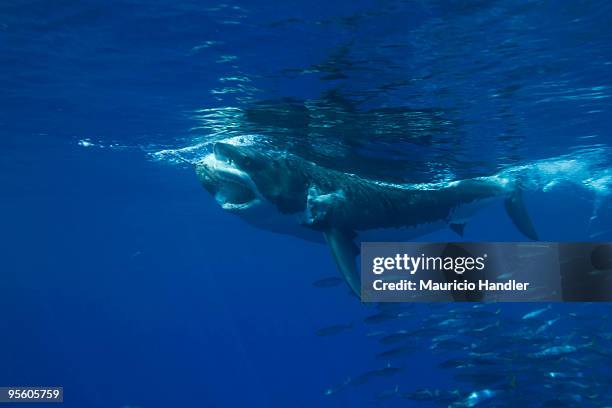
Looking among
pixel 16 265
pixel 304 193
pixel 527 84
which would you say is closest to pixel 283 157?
pixel 304 193

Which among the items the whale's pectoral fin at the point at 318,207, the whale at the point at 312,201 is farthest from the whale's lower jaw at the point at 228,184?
the whale's pectoral fin at the point at 318,207

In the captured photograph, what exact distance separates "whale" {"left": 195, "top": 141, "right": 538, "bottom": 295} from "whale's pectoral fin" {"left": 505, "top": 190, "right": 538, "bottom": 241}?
8.93ft

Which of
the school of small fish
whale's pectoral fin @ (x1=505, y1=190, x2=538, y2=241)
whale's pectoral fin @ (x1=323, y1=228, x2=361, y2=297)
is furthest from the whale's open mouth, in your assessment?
whale's pectoral fin @ (x1=505, y1=190, x2=538, y2=241)

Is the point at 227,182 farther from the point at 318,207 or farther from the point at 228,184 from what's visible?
the point at 318,207

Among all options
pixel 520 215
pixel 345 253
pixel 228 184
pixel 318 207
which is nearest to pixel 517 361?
pixel 520 215

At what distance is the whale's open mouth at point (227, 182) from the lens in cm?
920

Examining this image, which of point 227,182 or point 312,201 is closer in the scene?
point 312,201

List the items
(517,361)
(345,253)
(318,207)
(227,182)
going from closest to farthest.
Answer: (345,253) → (318,207) → (227,182) → (517,361)

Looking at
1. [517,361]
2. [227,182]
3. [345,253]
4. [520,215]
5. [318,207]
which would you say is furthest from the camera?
[520,215]

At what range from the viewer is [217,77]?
1060cm

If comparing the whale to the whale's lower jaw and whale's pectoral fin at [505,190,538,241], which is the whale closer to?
the whale's lower jaw

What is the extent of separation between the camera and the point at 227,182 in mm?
9445

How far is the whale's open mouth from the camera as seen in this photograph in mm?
9203

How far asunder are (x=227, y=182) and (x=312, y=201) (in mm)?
1667
